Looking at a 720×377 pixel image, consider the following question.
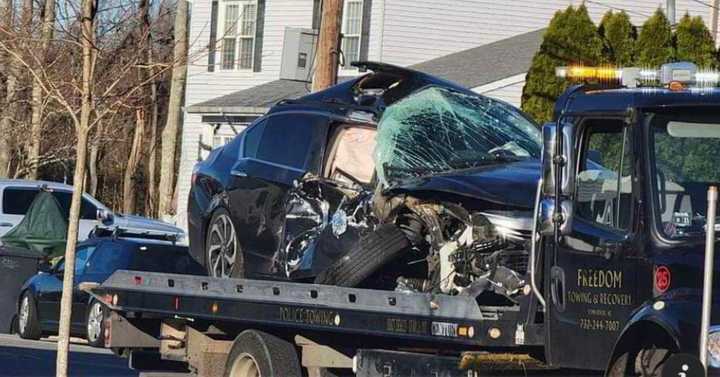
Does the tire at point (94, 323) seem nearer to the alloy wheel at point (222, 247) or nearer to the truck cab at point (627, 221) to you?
the alloy wheel at point (222, 247)

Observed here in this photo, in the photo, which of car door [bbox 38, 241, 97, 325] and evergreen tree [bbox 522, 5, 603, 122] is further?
evergreen tree [bbox 522, 5, 603, 122]

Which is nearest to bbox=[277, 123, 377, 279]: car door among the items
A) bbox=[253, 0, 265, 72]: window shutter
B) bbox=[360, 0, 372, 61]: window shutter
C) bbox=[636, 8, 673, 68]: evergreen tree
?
bbox=[636, 8, 673, 68]: evergreen tree

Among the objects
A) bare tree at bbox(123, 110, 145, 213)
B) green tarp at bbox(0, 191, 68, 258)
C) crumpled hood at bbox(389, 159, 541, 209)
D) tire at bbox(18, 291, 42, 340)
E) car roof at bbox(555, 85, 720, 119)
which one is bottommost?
bare tree at bbox(123, 110, 145, 213)

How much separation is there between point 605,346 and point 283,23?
91.8 feet

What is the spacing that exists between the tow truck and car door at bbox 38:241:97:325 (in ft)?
37.0

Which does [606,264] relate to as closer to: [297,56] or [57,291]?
[57,291]

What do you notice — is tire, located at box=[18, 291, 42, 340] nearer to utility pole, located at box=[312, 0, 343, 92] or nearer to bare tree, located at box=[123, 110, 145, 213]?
utility pole, located at box=[312, 0, 343, 92]

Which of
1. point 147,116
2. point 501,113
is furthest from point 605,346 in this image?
point 147,116

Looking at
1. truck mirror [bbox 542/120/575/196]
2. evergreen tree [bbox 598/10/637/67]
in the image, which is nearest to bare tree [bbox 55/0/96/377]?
truck mirror [bbox 542/120/575/196]

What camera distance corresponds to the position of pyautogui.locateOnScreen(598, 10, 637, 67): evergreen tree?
82.4 ft

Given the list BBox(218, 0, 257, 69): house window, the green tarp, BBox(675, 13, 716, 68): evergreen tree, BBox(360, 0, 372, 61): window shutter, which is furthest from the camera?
BBox(218, 0, 257, 69): house window

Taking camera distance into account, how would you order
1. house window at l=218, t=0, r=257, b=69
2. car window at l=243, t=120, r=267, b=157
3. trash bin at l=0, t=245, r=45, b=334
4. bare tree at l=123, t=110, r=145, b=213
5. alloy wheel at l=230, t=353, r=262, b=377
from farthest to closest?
bare tree at l=123, t=110, r=145, b=213, house window at l=218, t=0, r=257, b=69, trash bin at l=0, t=245, r=45, b=334, car window at l=243, t=120, r=267, b=157, alloy wheel at l=230, t=353, r=262, b=377

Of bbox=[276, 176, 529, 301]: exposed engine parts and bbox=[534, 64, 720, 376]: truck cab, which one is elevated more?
bbox=[534, 64, 720, 376]: truck cab

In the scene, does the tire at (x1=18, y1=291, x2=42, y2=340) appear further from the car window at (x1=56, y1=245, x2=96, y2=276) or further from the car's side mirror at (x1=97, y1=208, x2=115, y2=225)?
the car's side mirror at (x1=97, y1=208, x2=115, y2=225)
